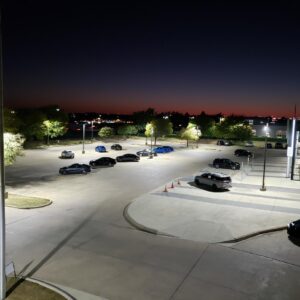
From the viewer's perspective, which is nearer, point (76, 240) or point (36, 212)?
point (76, 240)

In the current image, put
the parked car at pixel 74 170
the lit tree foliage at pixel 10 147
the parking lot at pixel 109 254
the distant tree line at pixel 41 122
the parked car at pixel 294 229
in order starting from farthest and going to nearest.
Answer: the distant tree line at pixel 41 122, the parked car at pixel 74 170, the lit tree foliage at pixel 10 147, the parked car at pixel 294 229, the parking lot at pixel 109 254

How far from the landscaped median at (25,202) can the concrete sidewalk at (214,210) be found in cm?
597

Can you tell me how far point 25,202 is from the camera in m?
23.7

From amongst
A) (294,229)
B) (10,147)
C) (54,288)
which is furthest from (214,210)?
(10,147)

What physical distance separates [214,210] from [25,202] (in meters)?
12.8

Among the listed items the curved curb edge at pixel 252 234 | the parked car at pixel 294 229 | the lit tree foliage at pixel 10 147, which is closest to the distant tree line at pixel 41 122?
the lit tree foliage at pixel 10 147

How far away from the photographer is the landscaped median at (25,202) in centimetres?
2284

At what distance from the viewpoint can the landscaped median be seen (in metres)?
22.8

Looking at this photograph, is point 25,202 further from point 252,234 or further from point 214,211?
point 252,234

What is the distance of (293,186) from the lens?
105ft

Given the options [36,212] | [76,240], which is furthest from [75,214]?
[76,240]

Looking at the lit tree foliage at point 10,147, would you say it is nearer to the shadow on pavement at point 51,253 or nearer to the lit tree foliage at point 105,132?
the shadow on pavement at point 51,253

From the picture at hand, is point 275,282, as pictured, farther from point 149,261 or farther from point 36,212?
point 36,212

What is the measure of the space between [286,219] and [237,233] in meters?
4.56
